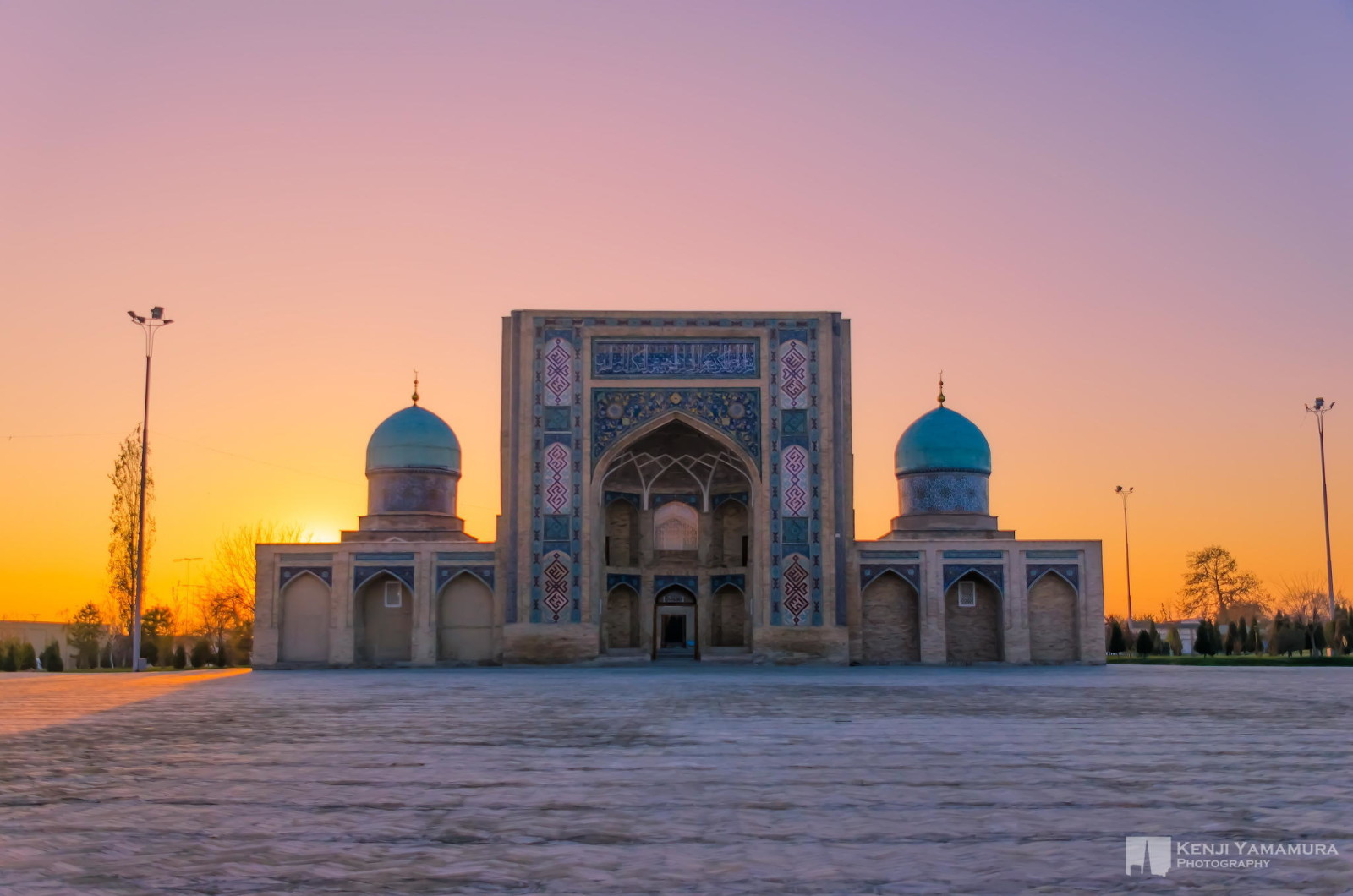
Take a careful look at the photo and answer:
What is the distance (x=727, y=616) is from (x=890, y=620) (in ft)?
14.3

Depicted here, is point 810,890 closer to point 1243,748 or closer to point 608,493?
point 1243,748

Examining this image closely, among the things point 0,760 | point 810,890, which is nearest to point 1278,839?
point 810,890

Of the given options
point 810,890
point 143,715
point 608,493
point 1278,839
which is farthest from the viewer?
point 608,493

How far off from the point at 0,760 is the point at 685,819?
4.81 m

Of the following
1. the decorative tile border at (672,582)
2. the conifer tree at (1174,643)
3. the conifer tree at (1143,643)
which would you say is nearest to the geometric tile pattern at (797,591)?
the decorative tile border at (672,582)

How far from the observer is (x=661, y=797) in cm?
586

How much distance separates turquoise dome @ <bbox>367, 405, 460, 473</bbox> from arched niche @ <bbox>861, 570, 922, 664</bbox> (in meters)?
11.5

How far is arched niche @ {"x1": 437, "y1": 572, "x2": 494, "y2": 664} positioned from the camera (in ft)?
93.8

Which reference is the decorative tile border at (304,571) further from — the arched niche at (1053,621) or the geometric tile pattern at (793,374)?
the arched niche at (1053,621)

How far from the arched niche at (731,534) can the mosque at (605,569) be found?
177 centimetres

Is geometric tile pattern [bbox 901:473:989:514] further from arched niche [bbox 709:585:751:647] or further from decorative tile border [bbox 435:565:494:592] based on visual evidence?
decorative tile border [bbox 435:565:494:592]

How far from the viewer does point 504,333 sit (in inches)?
1128

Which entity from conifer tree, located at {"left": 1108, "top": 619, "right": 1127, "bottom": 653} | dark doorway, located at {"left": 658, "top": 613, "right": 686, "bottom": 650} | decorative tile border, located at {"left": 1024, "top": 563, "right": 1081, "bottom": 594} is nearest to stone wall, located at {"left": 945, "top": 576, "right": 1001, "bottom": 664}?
A: decorative tile border, located at {"left": 1024, "top": 563, "right": 1081, "bottom": 594}

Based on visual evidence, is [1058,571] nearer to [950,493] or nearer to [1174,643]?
[950,493]
